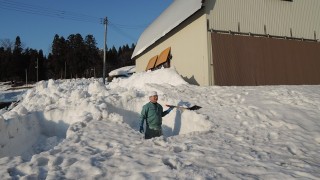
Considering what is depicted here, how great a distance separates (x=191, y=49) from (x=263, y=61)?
11.9ft

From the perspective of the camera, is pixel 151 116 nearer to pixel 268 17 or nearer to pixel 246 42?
pixel 246 42

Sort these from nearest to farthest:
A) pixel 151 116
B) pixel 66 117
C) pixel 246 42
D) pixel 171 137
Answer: pixel 171 137, pixel 151 116, pixel 66 117, pixel 246 42

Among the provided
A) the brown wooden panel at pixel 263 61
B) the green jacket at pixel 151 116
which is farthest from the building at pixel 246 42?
the green jacket at pixel 151 116

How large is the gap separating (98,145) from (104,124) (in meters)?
2.09

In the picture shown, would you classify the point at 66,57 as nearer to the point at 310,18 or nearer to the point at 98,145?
the point at 310,18

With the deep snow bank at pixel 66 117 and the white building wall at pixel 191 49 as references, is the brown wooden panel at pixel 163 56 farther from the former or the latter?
the deep snow bank at pixel 66 117

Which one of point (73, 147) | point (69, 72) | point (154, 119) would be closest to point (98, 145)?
point (73, 147)

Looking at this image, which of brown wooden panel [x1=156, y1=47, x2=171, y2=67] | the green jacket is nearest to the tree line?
brown wooden panel [x1=156, y1=47, x2=171, y2=67]

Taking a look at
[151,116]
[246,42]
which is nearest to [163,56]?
[246,42]

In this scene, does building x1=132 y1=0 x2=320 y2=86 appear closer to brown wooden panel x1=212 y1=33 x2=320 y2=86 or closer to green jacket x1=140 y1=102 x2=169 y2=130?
brown wooden panel x1=212 y1=33 x2=320 y2=86

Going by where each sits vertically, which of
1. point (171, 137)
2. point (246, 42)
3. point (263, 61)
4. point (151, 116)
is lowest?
point (171, 137)

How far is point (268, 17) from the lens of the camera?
17.7 metres

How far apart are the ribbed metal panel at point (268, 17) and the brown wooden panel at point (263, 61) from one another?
21.9 inches

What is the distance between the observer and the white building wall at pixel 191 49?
52.8 feet
